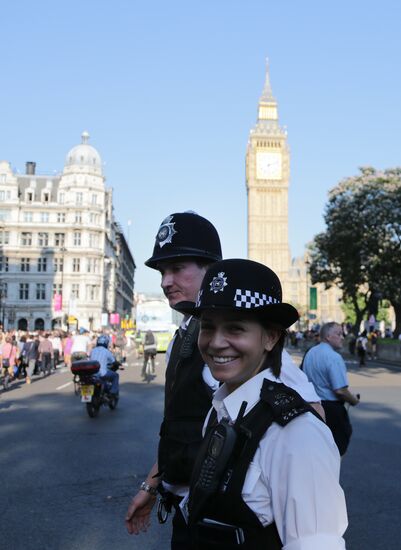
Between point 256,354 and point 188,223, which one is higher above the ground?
point 188,223

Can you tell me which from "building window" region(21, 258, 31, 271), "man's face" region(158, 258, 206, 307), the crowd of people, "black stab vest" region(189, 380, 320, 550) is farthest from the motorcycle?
"building window" region(21, 258, 31, 271)

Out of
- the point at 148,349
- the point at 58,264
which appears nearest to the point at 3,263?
the point at 58,264

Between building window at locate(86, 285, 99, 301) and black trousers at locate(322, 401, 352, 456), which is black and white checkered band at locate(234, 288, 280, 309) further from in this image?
building window at locate(86, 285, 99, 301)

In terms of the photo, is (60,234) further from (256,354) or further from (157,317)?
(256,354)

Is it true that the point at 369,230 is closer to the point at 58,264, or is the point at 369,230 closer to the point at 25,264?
the point at 58,264

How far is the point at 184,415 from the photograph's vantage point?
108 inches

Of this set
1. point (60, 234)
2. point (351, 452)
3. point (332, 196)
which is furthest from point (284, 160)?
point (351, 452)

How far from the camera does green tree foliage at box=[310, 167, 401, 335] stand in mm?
41250

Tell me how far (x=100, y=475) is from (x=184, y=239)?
205 inches

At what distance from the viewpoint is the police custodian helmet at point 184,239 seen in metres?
3.09

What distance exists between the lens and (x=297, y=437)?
1701 mm

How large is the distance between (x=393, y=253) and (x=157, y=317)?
16.9 metres

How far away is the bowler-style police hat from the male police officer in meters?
0.34

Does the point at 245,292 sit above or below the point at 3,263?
below
